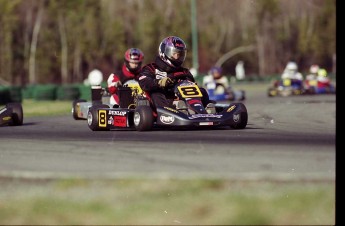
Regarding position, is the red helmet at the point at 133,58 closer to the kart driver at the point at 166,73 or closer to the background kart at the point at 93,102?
the background kart at the point at 93,102

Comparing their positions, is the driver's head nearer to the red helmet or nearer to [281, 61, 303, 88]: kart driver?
[281, 61, 303, 88]: kart driver

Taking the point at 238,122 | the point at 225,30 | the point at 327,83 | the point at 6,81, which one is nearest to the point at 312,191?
the point at 238,122

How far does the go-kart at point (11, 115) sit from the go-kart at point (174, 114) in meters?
1.80

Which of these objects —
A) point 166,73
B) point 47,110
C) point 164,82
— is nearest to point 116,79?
point 166,73

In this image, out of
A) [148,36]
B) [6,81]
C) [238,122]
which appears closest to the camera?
[238,122]

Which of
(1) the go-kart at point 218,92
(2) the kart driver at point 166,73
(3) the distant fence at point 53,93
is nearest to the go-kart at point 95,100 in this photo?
(2) the kart driver at point 166,73

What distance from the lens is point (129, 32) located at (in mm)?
65562

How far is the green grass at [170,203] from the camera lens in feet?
16.7

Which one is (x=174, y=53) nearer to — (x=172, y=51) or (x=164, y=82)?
(x=172, y=51)

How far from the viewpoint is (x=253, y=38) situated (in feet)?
250

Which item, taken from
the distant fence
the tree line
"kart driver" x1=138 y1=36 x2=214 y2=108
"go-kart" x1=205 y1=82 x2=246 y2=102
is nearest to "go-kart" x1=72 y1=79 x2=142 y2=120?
"kart driver" x1=138 y1=36 x2=214 y2=108

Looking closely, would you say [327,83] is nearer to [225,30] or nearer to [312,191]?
[312,191]

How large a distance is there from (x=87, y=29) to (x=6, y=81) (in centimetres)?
677

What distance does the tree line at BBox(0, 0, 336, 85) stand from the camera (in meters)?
58.7
